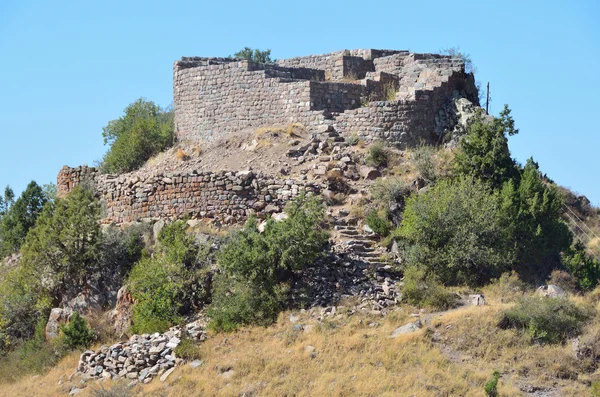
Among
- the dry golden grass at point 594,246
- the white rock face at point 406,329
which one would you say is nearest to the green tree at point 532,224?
the dry golden grass at point 594,246

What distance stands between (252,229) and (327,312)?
10.9 feet

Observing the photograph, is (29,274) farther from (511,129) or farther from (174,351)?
(511,129)

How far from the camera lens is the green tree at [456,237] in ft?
89.8

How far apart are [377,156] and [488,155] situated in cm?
327

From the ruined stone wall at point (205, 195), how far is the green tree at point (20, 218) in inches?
220

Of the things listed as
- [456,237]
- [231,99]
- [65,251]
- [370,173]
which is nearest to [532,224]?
[456,237]

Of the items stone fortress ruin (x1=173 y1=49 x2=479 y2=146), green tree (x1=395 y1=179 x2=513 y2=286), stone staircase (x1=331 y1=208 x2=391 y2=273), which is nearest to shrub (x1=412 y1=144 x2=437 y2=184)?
stone fortress ruin (x1=173 y1=49 x2=479 y2=146)

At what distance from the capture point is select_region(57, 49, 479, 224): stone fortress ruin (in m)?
30.1

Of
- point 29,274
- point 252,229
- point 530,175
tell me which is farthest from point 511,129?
point 29,274

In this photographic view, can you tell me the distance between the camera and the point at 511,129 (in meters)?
30.9

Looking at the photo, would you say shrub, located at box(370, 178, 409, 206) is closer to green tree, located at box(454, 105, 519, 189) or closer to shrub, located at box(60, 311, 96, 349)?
green tree, located at box(454, 105, 519, 189)

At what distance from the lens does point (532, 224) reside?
97.4 ft

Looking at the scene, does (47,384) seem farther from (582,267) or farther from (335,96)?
(582,267)

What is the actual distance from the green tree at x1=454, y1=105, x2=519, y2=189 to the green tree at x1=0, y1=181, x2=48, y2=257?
48.3ft
